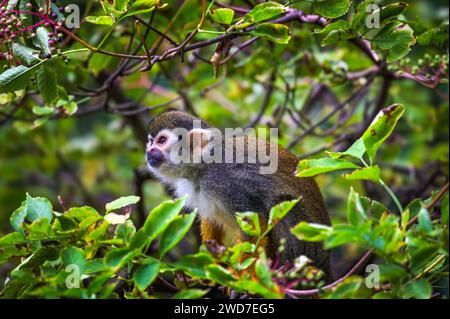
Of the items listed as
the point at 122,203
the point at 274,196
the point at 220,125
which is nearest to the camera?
the point at 122,203

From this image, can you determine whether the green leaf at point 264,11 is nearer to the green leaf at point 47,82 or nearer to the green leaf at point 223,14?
the green leaf at point 223,14

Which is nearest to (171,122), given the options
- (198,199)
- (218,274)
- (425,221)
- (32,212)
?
(198,199)

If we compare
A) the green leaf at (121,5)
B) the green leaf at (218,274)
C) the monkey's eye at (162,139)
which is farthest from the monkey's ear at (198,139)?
the green leaf at (218,274)

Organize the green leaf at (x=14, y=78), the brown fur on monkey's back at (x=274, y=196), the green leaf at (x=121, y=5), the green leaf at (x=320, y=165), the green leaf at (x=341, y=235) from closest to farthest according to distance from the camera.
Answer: the green leaf at (x=341, y=235) → the green leaf at (x=320, y=165) → the green leaf at (x=121, y=5) → the green leaf at (x=14, y=78) → the brown fur on monkey's back at (x=274, y=196)

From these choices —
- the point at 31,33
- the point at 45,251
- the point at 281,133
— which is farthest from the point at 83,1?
the point at 45,251

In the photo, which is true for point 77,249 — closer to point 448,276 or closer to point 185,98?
point 448,276

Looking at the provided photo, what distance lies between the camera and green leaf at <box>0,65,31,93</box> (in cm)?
258

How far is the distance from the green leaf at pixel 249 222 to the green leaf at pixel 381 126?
1.51 ft

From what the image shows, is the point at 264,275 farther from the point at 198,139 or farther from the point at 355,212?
the point at 198,139

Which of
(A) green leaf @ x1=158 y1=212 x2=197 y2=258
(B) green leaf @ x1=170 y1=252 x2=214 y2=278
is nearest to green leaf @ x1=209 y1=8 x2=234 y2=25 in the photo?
(A) green leaf @ x1=158 y1=212 x2=197 y2=258

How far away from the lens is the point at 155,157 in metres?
3.80

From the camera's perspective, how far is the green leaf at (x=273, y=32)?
268cm

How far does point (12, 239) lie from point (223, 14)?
3.92ft
